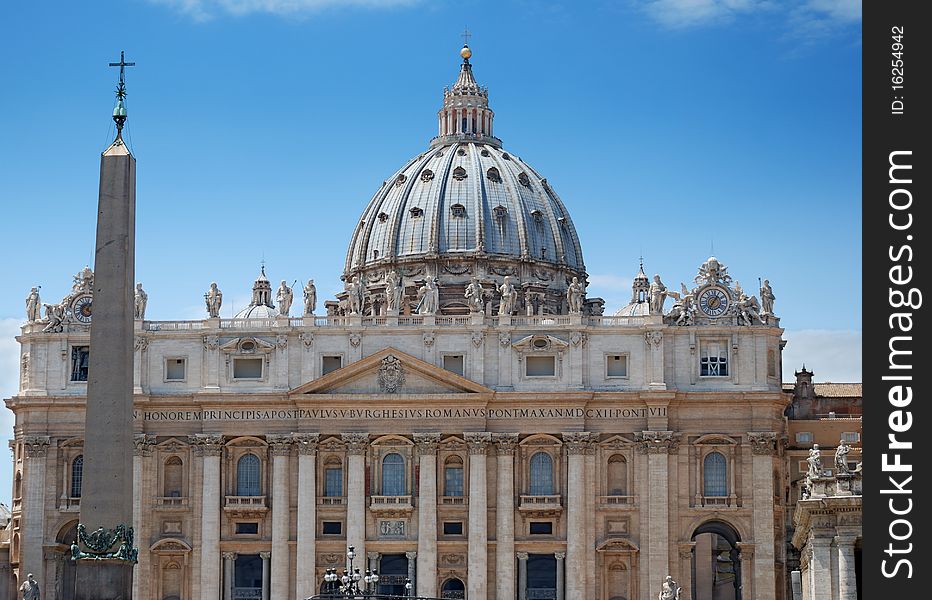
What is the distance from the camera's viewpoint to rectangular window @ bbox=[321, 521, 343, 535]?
10100 centimetres

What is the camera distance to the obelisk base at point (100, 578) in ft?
159

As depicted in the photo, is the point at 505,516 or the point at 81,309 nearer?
the point at 505,516

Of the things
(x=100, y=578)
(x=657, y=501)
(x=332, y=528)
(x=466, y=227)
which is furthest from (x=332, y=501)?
(x=100, y=578)

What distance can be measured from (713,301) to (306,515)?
23936mm

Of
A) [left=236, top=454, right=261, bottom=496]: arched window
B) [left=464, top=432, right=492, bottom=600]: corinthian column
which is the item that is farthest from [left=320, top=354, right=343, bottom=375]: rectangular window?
[left=464, top=432, right=492, bottom=600]: corinthian column

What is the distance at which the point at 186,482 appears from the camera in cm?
10212

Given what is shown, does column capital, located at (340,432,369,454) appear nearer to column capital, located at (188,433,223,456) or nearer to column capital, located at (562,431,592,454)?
column capital, located at (188,433,223,456)

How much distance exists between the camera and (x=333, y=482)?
102m

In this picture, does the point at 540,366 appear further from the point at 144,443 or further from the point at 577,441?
the point at 144,443

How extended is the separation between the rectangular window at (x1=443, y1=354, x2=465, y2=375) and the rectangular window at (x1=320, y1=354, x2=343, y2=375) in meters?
5.53

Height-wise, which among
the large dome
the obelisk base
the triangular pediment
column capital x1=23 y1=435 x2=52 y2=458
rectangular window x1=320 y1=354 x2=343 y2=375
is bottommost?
the obelisk base

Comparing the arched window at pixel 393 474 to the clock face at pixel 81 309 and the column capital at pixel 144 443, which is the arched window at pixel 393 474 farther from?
the clock face at pixel 81 309
